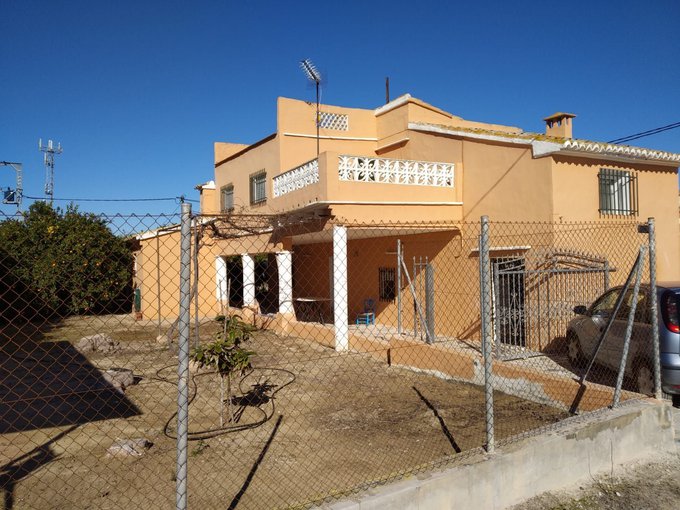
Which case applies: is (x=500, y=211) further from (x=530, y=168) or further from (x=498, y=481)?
(x=498, y=481)

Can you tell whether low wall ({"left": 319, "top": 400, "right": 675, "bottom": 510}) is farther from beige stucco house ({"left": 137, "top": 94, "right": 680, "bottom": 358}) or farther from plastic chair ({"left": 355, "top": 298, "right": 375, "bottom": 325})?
plastic chair ({"left": 355, "top": 298, "right": 375, "bottom": 325})

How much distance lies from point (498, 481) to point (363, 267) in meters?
11.5

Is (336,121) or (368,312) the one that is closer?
(368,312)

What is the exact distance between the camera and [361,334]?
1120cm

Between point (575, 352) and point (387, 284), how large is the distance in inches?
270

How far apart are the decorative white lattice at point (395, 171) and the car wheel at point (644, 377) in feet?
20.8

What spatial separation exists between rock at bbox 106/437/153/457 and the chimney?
34.0 ft

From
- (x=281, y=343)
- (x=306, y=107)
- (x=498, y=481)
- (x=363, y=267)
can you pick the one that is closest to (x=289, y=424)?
(x=498, y=481)

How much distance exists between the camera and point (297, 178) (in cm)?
1215

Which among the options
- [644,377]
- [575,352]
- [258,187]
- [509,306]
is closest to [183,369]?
[644,377]

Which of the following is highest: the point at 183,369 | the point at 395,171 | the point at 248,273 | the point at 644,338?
the point at 395,171

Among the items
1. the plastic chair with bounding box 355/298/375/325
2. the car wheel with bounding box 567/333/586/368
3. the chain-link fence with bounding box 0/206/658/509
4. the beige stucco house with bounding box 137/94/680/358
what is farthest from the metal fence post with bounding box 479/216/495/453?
the plastic chair with bounding box 355/298/375/325

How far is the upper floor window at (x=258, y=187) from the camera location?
16.5 m

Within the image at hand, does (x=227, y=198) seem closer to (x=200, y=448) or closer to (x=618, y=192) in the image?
(x=618, y=192)
